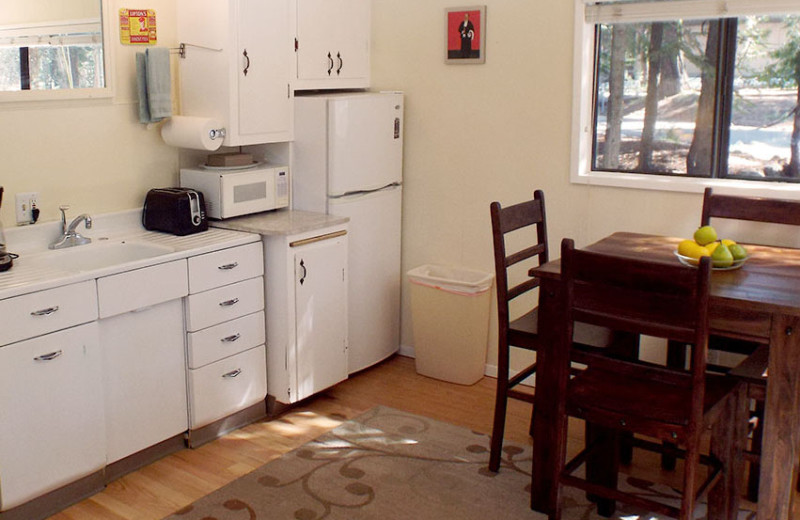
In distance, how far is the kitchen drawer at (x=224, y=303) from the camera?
10.9 feet

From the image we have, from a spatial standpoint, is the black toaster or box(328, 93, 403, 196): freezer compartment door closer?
the black toaster

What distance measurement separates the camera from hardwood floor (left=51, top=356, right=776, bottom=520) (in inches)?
119

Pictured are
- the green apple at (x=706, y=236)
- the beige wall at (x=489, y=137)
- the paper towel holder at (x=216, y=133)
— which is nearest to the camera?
the green apple at (x=706, y=236)

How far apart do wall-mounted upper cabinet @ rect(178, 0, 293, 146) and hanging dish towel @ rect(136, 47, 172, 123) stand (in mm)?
142

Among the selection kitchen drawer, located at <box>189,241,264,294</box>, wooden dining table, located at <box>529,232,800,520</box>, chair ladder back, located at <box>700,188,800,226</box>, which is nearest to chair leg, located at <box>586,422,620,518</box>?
wooden dining table, located at <box>529,232,800,520</box>

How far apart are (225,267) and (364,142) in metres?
1.03

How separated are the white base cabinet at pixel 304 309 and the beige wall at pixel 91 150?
2.14ft

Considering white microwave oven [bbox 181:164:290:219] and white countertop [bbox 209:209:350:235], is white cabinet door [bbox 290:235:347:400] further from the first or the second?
white microwave oven [bbox 181:164:290:219]

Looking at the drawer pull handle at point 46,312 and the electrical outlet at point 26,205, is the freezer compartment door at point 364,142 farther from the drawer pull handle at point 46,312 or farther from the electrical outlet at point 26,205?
the drawer pull handle at point 46,312

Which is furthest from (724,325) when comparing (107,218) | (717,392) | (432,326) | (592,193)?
(107,218)

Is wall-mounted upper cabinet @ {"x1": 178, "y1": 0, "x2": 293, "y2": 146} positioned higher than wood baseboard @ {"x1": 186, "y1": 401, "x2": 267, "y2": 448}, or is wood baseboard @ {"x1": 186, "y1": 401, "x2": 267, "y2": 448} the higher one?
wall-mounted upper cabinet @ {"x1": 178, "y1": 0, "x2": 293, "y2": 146}

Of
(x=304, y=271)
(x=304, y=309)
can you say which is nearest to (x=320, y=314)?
(x=304, y=309)

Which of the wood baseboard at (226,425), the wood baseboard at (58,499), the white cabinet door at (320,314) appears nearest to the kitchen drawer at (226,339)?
the white cabinet door at (320,314)

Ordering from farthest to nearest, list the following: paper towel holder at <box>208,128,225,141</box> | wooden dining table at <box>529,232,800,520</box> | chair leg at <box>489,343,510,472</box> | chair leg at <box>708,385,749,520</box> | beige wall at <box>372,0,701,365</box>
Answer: beige wall at <box>372,0,701,365</box>
paper towel holder at <box>208,128,225,141</box>
chair leg at <box>489,343,510,472</box>
chair leg at <box>708,385,749,520</box>
wooden dining table at <box>529,232,800,520</box>
